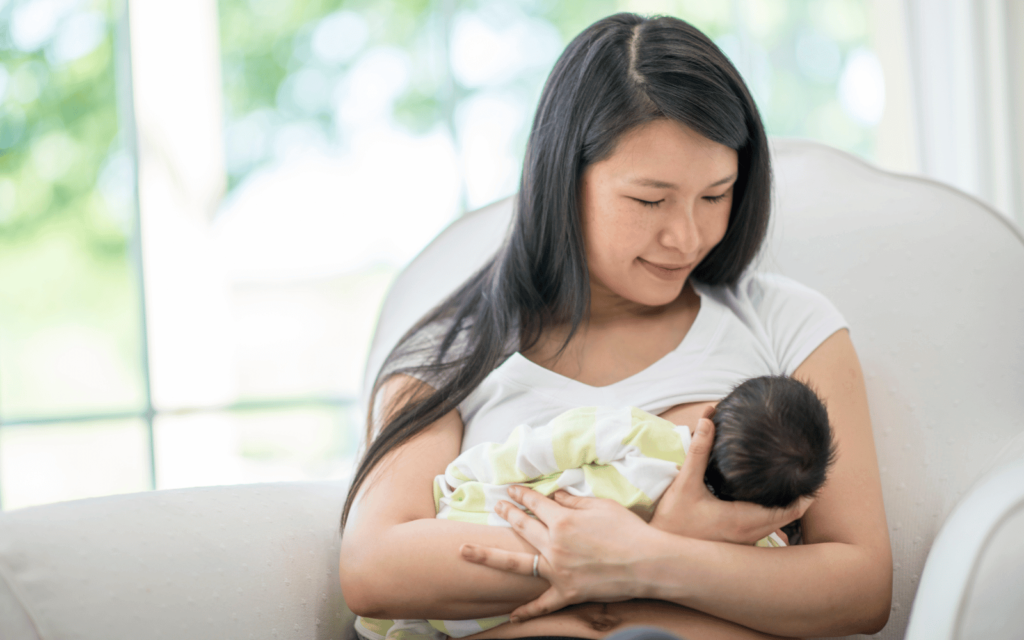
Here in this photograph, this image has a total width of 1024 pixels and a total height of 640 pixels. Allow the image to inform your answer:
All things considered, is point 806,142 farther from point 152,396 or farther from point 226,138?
point 226,138

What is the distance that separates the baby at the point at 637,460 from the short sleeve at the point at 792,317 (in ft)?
0.57

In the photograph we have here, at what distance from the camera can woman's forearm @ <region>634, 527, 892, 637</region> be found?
828 mm

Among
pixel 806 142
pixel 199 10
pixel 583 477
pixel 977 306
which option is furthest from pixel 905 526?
pixel 199 10

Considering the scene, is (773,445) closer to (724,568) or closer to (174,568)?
(724,568)

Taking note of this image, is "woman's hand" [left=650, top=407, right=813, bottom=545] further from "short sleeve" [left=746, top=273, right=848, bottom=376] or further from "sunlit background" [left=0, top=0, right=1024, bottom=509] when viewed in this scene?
"sunlit background" [left=0, top=0, right=1024, bottom=509]

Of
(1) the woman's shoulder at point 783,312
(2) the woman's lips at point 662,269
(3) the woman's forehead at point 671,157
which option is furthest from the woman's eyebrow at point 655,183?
(1) the woman's shoulder at point 783,312

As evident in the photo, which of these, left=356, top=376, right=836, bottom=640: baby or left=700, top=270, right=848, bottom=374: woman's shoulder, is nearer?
left=356, top=376, right=836, bottom=640: baby

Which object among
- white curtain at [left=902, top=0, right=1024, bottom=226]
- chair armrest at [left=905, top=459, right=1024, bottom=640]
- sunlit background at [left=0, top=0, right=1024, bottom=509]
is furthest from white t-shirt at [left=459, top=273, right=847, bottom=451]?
sunlit background at [left=0, top=0, right=1024, bottom=509]

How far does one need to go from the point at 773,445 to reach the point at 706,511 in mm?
118

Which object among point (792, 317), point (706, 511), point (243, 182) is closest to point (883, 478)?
point (792, 317)

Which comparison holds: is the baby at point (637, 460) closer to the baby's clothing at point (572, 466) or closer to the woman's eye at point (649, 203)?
the baby's clothing at point (572, 466)

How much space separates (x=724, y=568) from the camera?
32.7 inches

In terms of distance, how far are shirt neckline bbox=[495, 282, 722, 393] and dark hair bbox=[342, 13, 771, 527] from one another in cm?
5

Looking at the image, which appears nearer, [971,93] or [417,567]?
[417,567]
